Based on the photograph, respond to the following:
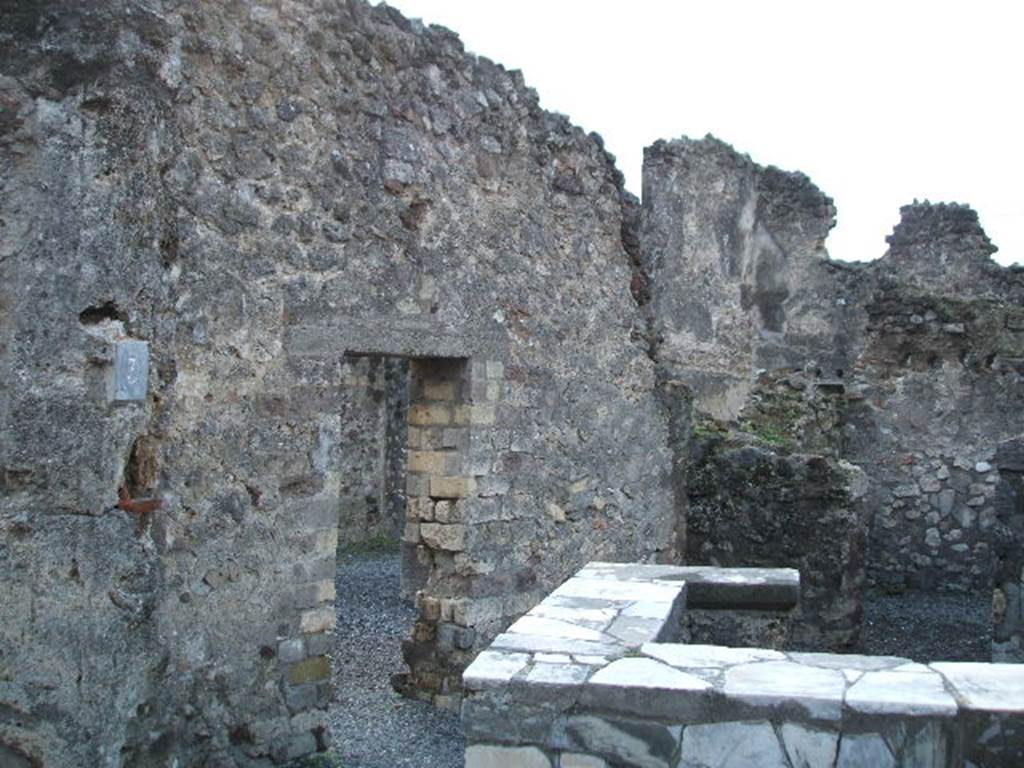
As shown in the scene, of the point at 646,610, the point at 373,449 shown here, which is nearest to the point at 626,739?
the point at 646,610

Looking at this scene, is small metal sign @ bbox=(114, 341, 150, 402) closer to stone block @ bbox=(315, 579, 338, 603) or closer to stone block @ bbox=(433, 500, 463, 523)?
stone block @ bbox=(315, 579, 338, 603)

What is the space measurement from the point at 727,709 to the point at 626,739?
0.92ft

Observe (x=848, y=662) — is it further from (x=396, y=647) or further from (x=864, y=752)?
(x=396, y=647)

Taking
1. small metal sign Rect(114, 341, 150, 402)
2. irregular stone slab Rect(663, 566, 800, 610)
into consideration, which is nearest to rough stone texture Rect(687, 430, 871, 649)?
irregular stone slab Rect(663, 566, 800, 610)

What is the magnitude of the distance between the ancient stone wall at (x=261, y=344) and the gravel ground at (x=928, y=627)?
1.90 meters

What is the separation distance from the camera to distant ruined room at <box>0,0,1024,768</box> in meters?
3.46

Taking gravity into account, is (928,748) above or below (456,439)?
below

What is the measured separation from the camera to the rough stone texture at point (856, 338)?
10.2 meters

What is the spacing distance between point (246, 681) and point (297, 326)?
167 cm

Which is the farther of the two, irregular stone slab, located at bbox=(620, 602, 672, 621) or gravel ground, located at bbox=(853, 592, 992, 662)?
gravel ground, located at bbox=(853, 592, 992, 662)

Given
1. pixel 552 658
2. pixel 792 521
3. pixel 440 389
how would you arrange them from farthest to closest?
pixel 792 521, pixel 440 389, pixel 552 658

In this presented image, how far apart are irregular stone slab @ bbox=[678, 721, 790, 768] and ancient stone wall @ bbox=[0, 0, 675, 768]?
187cm

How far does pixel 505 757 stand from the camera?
9.82 feet

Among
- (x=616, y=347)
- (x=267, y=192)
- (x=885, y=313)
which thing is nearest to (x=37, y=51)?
(x=267, y=192)
